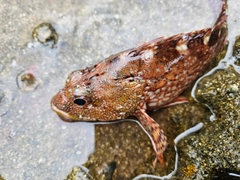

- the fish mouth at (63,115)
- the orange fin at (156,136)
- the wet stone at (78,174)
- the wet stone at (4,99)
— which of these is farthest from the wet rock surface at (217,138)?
the wet stone at (4,99)

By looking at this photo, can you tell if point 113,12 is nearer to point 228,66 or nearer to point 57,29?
point 57,29

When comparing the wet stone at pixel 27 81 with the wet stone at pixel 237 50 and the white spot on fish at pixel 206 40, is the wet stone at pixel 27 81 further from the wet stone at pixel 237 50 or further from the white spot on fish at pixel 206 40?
the wet stone at pixel 237 50

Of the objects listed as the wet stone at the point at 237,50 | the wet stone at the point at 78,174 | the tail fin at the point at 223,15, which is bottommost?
the wet stone at the point at 78,174

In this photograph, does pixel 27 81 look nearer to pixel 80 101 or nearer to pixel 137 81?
pixel 80 101

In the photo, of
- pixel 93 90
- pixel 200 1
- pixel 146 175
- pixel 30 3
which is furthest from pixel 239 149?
pixel 30 3

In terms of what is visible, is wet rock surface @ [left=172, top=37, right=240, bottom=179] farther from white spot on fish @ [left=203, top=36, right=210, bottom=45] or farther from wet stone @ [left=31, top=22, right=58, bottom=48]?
wet stone @ [left=31, top=22, right=58, bottom=48]

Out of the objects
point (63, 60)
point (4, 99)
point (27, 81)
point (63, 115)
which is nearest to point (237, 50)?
point (63, 60)

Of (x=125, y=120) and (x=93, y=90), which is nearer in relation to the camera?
(x=93, y=90)
